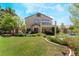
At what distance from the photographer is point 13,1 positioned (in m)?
2.80

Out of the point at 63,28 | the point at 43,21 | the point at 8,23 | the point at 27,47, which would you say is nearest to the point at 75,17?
the point at 63,28

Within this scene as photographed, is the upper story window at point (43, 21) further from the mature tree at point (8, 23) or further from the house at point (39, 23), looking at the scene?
the mature tree at point (8, 23)

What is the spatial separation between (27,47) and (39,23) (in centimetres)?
29

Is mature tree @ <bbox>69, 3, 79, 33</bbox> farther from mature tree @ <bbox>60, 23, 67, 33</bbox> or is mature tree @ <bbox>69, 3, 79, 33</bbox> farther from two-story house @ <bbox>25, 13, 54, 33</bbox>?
two-story house @ <bbox>25, 13, 54, 33</bbox>

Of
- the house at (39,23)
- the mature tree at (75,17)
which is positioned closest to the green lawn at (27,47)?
the house at (39,23)

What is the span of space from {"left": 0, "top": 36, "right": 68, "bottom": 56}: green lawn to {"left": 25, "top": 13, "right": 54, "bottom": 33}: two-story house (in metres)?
0.10

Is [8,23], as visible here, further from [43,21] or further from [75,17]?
[75,17]

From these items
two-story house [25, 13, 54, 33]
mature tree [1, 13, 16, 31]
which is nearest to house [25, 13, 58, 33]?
two-story house [25, 13, 54, 33]

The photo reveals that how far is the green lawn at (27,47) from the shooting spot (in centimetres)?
277

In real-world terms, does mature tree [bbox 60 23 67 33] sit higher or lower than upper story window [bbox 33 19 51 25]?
lower

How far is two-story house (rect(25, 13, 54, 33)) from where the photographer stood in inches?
110

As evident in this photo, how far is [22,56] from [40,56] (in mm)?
195

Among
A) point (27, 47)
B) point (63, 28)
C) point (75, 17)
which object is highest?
point (75, 17)

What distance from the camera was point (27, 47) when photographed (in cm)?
279
